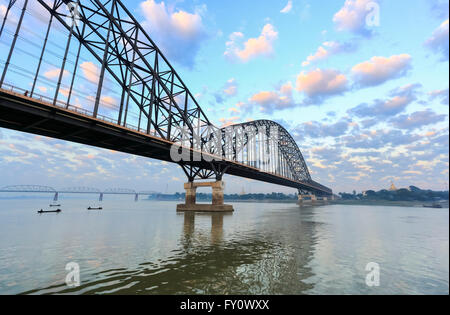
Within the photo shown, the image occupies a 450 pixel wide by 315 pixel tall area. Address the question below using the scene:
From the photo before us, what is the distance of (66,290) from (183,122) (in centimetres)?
4813

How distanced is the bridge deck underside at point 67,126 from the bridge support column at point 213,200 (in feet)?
52.0

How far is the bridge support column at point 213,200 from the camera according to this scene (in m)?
51.1

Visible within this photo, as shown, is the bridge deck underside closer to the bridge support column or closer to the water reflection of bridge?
the bridge support column

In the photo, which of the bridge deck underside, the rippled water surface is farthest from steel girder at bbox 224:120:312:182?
the rippled water surface

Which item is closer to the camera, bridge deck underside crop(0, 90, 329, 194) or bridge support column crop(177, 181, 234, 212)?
bridge deck underside crop(0, 90, 329, 194)

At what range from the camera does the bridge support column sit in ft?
168

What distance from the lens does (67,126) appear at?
27719 millimetres

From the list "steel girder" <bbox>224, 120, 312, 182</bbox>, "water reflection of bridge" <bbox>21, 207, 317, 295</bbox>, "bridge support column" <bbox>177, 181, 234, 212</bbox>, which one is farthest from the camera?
"steel girder" <bbox>224, 120, 312, 182</bbox>

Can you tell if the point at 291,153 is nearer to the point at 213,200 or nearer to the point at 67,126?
the point at 213,200

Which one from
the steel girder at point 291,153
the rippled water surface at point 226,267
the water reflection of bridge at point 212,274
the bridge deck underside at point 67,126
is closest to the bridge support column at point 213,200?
the bridge deck underside at point 67,126

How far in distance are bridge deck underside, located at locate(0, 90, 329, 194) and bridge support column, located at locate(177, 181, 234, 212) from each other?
52.0 feet
